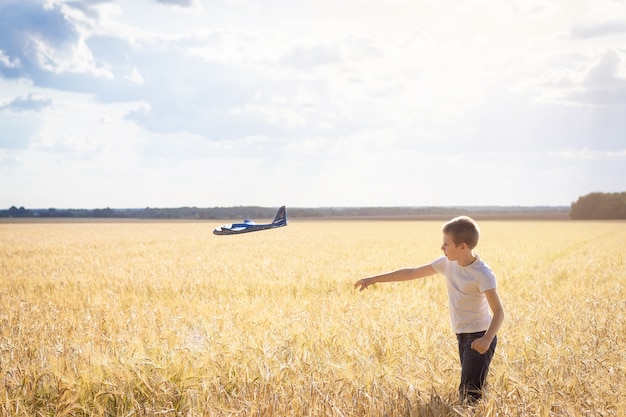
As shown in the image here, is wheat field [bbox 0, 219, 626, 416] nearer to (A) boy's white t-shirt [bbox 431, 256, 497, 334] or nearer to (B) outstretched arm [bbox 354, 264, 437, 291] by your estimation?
(A) boy's white t-shirt [bbox 431, 256, 497, 334]

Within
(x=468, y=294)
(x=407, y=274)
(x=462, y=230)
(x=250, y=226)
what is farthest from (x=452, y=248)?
(x=250, y=226)

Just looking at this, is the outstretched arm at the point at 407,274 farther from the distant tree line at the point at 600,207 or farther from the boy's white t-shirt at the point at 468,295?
the distant tree line at the point at 600,207

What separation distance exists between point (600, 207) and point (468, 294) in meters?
124

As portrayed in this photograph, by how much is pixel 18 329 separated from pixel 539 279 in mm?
12050

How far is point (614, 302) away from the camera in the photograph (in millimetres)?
9977

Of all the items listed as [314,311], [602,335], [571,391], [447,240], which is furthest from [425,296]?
[447,240]

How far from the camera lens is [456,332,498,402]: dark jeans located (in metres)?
4.50

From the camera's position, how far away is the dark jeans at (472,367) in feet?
14.8

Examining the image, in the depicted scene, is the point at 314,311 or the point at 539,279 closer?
the point at 314,311

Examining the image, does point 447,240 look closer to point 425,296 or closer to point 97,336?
point 97,336

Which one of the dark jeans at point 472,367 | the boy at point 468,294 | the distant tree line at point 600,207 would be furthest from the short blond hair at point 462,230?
the distant tree line at point 600,207

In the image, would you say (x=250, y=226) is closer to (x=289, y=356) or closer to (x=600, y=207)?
(x=289, y=356)

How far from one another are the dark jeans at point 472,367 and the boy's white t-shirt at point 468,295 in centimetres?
13

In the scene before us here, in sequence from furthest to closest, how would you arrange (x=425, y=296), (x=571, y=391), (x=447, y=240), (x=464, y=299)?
(x=425, y=296) < (x=571, y=391) < (x=464, y=299) < (x=447, y=240)
